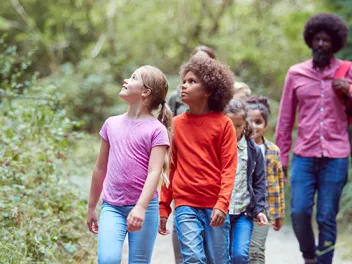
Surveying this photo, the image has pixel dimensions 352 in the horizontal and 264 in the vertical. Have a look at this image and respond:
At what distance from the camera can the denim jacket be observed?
4.76 metres

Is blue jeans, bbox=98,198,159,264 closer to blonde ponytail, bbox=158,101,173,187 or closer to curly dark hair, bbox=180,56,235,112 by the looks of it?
blonde ponytail, bbox=158,101,173,187

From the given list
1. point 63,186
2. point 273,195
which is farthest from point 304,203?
point 63,186

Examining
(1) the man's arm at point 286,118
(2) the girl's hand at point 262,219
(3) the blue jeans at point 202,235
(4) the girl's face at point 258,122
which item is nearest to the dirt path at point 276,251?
(1) the man's arm at point 286,118

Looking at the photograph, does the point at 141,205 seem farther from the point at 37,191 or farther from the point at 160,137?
the point at 37,191

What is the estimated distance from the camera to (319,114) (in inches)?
231

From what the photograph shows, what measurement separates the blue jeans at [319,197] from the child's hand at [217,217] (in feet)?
6.65

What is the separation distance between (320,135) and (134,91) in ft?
8.13

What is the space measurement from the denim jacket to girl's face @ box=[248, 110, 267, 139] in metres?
0.62

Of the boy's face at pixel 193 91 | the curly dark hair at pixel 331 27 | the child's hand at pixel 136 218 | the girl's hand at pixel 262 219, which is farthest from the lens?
the curly dark hair at pixel 331 27

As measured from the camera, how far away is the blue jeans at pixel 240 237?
4.57m

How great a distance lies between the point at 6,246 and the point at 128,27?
15711mm

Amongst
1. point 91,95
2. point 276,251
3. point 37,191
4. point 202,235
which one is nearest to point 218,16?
point 91,95

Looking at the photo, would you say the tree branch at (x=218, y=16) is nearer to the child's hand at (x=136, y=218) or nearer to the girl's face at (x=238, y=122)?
the girl's face at (x=238, y=122)

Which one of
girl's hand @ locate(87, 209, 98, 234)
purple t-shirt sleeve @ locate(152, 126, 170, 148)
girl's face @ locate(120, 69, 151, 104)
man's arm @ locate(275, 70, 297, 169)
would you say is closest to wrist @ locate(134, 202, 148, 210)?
purple t-shirt sleeve @ locate(152, 126, 170, 148)
